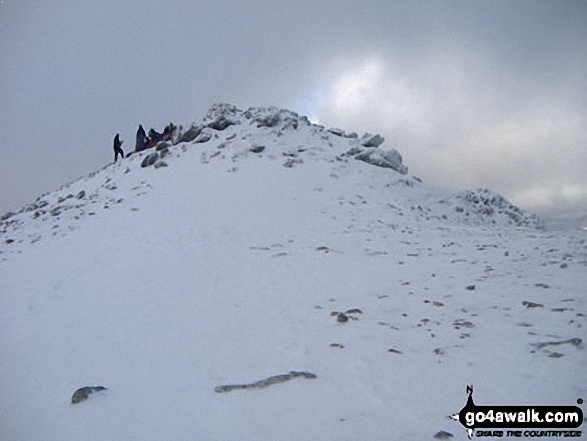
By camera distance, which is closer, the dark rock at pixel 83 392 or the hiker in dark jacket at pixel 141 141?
the dark rock at pixel 83 392

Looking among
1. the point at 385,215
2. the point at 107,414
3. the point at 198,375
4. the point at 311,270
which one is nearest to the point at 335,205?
the point at 385,215

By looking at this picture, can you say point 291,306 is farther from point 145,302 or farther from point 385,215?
point 385,215

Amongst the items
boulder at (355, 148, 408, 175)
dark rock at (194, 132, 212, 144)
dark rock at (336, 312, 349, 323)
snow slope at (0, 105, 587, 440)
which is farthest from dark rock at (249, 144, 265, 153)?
dark rock at (336, 312, 349, 323)

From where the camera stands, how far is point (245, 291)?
10.2m

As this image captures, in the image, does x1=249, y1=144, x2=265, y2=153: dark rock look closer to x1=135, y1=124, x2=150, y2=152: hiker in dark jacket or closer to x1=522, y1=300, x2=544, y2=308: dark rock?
x1=135, y1=124, x2=150, y2=152: hiker in dark jacket

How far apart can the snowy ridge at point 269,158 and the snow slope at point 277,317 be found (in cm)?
68

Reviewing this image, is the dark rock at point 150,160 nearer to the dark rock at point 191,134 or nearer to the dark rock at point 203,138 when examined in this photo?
the dark rock at point 203,138

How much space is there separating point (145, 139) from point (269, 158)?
16630mm

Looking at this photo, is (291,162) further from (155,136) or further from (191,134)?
(155,136)

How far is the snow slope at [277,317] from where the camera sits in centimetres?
512

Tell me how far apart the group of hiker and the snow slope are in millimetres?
15217

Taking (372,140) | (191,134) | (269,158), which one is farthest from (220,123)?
(372,140)

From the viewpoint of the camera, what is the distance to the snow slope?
16.8 ft

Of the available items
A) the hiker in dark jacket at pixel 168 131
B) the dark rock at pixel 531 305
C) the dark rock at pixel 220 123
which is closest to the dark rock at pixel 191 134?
the dark rock at pixel 220 123
